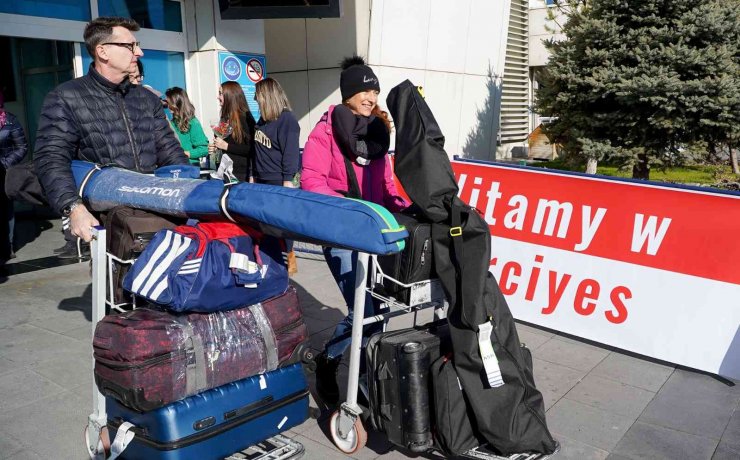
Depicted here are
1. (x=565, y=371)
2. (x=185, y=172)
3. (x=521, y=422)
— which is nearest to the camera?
(x=521, y=422)

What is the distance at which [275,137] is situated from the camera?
19.1 ft

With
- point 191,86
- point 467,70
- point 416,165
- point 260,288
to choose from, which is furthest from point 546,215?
point 467,70

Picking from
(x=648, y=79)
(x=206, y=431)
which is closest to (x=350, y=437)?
(x=206, y=431)

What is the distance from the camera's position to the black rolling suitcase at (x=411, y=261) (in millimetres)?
2910

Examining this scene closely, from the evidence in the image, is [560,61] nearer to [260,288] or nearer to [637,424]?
[637,424]

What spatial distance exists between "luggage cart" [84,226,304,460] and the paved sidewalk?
20 centimetres

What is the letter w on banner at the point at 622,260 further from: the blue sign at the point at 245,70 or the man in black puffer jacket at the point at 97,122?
the blue sign at the point at 245,70

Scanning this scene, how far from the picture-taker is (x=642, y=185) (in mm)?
4617

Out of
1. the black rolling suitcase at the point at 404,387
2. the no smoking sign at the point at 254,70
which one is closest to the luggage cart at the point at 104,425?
the black rolling suitcase at the point at 404,387

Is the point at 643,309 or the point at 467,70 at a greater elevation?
the point at 467,70

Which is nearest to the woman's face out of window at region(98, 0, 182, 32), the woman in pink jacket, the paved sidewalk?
the woman in pink jacket

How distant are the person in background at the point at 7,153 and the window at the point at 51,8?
1.55 m

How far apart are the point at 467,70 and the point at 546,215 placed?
9.25 m

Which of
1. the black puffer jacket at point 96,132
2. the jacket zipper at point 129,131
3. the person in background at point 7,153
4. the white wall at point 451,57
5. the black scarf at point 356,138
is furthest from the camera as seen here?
the white wall at point 451,57
